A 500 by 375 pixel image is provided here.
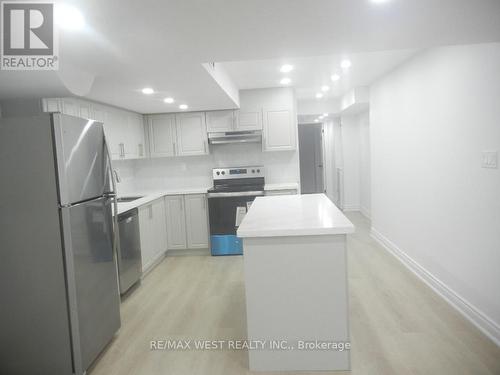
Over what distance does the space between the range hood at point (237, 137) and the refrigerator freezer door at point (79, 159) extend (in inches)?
91.4

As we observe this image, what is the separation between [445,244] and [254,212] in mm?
1824

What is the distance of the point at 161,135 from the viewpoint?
4895 millimetres

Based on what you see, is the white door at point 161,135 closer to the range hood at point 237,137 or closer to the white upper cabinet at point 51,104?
the range hood at point 237,137

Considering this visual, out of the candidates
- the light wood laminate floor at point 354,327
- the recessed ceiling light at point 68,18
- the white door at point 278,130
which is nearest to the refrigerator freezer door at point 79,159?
the recessed ceiling light at point 68,18

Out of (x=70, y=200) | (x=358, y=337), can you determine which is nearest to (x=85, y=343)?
(x=70, y=200)

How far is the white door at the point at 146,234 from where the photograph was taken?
380 cm

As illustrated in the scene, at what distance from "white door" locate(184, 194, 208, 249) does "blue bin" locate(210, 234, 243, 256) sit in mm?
157

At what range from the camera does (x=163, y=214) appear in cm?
452

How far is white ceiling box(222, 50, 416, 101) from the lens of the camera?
3.38 metres

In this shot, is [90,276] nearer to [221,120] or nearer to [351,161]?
[221,120]

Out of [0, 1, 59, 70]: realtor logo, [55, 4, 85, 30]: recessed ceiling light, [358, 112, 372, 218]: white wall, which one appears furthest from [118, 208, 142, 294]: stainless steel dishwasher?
[358, 112, 372, 218]: white wall

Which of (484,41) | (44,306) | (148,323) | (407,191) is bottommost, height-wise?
(148,323)

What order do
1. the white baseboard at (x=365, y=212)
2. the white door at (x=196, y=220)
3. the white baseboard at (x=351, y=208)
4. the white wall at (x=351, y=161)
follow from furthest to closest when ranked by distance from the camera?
1. the white baseboard at (x=351, y=208)
2. the white wall at (x=351, y=161)
3. the white baseboard at (x=365, y=212)
4. the white door at (x=196, y=220)

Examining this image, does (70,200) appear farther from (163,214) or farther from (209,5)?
(163,214)
